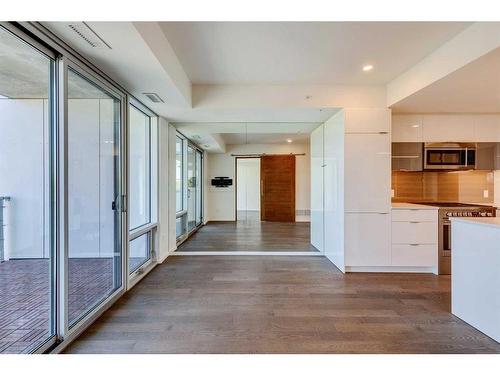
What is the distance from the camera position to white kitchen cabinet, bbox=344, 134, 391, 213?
3598 mm

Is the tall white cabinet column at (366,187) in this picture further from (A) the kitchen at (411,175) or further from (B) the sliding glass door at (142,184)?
(B) the sliding glass door at (142,184)

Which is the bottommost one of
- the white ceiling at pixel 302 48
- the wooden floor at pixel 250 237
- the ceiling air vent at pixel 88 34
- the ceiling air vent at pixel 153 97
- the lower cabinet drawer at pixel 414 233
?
the wooden floor at pixel 250 237

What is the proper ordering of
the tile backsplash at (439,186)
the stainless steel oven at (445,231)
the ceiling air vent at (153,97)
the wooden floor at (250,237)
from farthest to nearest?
the wooden floor at (250,237) → the tile backsplash at (439,186) → the stainless steel oven at (445,231) → the ceiling air vent at (153,97)

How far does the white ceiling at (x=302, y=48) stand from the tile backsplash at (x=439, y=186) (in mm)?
1784

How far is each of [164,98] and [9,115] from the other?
4.99ft

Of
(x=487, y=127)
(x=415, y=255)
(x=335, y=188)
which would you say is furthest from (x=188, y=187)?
(x=487, y=127)

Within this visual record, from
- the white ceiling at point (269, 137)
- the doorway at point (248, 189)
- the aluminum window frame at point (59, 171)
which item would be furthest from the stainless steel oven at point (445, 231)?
the doorway at point (248, 189)

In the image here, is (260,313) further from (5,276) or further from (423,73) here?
(423,73)

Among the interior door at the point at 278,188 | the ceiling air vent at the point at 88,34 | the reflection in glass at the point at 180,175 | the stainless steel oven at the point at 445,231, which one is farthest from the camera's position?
the interior door at the point at 278,188

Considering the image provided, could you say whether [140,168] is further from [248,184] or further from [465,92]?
[248,184]

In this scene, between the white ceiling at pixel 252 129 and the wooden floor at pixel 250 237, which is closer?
the white ceiling at pixel 252 129

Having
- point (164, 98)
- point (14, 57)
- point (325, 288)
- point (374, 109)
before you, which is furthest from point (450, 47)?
point (14, 57)

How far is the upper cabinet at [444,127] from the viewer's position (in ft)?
12.7

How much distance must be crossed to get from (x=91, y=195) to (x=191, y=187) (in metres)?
3.77
